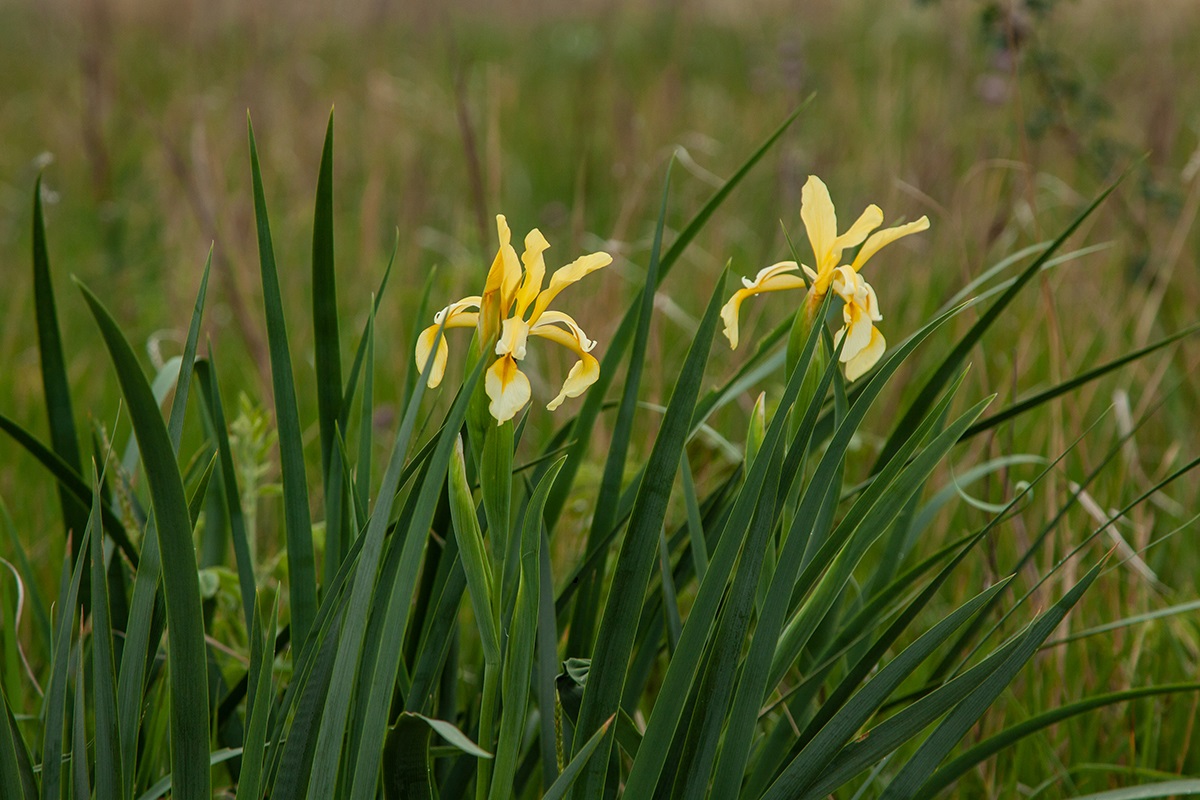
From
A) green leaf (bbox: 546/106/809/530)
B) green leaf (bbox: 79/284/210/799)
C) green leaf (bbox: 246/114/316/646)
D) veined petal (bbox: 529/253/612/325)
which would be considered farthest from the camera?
green leaf (bbox: 546/106/809/530)

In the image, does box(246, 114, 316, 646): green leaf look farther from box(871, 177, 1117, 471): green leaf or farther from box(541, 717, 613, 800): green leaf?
box(871, 177, 1117, 471): green leaf

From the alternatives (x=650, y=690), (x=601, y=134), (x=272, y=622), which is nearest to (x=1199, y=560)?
(x=650, y=690)

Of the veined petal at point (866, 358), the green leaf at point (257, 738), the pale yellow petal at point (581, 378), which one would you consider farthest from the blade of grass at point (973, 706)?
the green leaf at point (257, 738)

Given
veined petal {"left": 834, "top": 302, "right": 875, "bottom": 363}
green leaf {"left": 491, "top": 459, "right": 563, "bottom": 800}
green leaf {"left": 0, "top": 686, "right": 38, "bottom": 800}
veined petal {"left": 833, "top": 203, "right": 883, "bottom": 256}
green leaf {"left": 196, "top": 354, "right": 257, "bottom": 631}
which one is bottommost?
green leaf {"left": 0, "top": 686, "right": 38, "bottom": 800}

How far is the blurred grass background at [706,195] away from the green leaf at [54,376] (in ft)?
0.91

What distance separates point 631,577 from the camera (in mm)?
720

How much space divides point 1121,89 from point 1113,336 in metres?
2.72

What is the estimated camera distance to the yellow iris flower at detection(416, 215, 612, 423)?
2.14ft

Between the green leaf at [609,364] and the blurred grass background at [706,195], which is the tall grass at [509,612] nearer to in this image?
the green leaf at [609,364]

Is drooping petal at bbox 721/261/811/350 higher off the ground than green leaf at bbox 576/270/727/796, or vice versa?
drooping petal at bbox 721/261/811/350

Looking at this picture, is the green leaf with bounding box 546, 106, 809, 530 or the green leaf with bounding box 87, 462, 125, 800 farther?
the green leaf with bounding box 546, 106, 809, 530

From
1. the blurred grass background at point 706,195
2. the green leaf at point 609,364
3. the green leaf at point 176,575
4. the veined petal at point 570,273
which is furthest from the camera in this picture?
the blurred grass background at point 706,195

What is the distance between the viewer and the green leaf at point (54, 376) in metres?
0.84

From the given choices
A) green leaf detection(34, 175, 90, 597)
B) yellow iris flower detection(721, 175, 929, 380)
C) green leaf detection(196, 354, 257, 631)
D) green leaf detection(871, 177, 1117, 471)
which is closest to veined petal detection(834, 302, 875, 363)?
yellow iris flower detection(721, 175, 929, 380)
